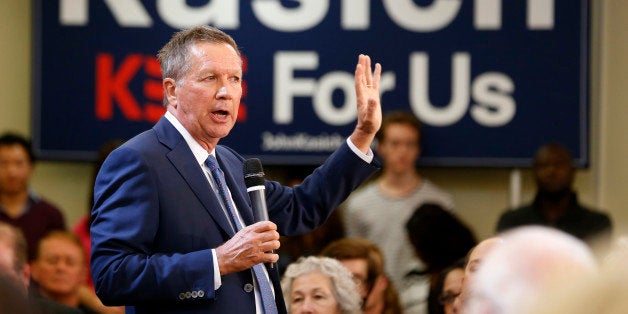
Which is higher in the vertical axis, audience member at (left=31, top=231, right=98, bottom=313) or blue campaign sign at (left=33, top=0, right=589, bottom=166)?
blue campaign sign at (left=33, top=0, right=589, bottom=166)

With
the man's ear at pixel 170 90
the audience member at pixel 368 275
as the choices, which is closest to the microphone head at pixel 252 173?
the man's ear at pixel 170 90

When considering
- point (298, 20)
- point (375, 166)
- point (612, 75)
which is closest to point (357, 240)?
point (375, 166)

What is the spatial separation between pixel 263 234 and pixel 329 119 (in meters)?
3.53

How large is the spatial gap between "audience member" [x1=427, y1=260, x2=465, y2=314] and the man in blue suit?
123 cm

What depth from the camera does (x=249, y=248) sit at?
247 cm

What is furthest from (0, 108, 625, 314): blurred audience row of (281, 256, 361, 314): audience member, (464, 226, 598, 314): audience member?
(464, 226, 598, 314): audience member

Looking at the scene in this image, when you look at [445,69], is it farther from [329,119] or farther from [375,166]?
[375,166]

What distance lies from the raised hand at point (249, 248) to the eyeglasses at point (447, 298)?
1443 millimetres

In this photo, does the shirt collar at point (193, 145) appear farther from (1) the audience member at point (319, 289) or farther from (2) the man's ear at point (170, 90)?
(1) the audience member at point (319, 289)

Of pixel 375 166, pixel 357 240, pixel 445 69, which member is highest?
pixel 445 69

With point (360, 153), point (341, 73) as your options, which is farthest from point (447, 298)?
point (341, 73)

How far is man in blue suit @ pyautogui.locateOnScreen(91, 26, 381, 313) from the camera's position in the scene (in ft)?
8.27

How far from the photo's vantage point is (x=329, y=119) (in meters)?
5.98

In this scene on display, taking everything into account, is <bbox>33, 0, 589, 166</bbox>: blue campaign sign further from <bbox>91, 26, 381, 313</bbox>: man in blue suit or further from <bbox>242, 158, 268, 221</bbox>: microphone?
<bbox>242, 158, 268, 221</bbox>: microphone
